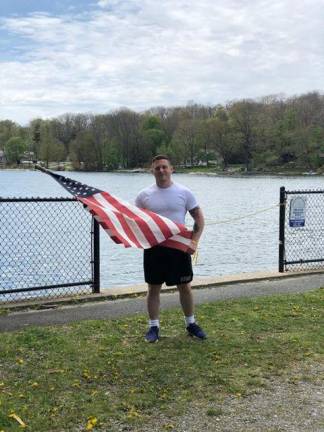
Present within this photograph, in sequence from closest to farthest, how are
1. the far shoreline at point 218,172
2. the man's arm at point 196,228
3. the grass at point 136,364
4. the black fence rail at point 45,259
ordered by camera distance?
the grass at point 136,364 → the man's arm at point 196,228 → the black fence rail at point 45,259 → the far shoreline at point 218,172

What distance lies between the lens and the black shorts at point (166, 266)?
586 cm

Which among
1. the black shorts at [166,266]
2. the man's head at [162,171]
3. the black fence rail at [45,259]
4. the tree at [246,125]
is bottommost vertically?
the black fence rail at [45,259]

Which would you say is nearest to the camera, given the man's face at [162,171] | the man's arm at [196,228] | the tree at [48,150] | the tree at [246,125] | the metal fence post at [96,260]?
the man's face at [162,171]

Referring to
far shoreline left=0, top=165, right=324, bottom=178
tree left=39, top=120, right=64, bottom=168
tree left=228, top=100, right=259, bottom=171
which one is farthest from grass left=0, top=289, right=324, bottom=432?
tree left=228, top=100, right=259, bottom=171

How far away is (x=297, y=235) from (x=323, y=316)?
16392mm

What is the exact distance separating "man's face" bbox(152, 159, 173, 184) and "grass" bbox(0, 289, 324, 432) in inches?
67.1

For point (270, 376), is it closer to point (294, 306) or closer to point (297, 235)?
point (294, 306)

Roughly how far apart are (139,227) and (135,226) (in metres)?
0.07

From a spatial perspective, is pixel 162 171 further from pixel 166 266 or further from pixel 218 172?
pixel 218 172

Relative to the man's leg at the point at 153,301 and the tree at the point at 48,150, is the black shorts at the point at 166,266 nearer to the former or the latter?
the man's leg at the point at 153,301

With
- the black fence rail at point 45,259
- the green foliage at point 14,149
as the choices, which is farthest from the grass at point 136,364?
the green foliage at point 14,149

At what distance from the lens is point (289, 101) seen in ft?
449

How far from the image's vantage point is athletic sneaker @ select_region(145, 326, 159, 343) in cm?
586

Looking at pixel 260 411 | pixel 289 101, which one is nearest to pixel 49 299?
pixel 260 411
